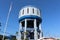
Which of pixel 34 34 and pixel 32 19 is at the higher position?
pixel 32 19

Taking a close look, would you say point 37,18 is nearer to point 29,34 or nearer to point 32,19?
point 32,19

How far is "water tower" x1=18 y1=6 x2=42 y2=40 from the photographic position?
61.6 metres

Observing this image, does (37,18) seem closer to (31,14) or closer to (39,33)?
(31,14)

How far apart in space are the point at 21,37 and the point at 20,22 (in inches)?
243

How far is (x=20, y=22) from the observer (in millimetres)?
64188

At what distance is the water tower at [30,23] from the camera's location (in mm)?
61594

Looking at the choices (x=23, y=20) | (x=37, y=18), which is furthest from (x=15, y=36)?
(x=37, y=18)

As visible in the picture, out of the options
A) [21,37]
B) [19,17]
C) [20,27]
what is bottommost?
[21,37]

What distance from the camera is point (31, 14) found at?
Result: 203ft

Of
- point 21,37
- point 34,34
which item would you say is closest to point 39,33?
point 34,34

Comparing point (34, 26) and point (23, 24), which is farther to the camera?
point (23, 24)

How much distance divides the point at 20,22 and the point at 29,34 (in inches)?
247

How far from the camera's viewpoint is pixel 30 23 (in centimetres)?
6606

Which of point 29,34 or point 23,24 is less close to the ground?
point 23,24
